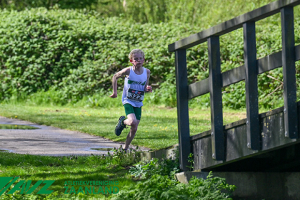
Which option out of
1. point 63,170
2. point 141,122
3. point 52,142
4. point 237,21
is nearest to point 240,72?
point 237,21

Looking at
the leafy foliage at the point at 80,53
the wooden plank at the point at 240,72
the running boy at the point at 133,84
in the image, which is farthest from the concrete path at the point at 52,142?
the leafy foliage at the point at 80,53

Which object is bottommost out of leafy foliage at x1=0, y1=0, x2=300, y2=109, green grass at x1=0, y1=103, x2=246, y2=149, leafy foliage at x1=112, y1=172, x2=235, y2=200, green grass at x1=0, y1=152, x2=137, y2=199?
leafy foliage at x1=112, y1=172, x2=235, y2=200

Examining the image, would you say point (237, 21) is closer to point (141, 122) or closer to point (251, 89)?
point (251, 89)

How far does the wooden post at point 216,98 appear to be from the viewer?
465cm

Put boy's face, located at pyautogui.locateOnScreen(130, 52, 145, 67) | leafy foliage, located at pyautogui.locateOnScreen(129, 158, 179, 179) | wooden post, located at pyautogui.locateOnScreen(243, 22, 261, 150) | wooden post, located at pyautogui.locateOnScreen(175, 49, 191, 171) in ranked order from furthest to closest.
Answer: boy's face, located at pyautogui.locateOnScreen(130, 52, 145, 67), leafy foliage, located at pyautogui.locateOnScreen(129, 158, 179, 179), wooden post, located at pyautogui.locateOnScreen(175, 49, 191, 171), wooden post, located at pyautogui.locateOnScreen(243, 22, 261, 150)

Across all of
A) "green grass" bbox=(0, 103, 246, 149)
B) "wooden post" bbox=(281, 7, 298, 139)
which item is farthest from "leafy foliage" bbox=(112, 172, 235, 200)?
"green grass" bbox=(0, 103, 246, 149)

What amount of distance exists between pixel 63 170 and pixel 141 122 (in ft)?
17.4

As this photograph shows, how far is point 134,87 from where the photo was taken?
20.1ft

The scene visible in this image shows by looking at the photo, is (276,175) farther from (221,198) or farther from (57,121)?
(57,121)

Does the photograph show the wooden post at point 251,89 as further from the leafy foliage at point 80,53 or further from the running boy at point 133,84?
the leafy foliage at point 80,53

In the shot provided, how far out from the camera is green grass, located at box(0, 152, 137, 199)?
473 centimetres

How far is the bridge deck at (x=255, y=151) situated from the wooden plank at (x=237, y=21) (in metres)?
0.87

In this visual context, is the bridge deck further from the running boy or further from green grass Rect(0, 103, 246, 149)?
green grass Rect(0, 103, 246, 149)

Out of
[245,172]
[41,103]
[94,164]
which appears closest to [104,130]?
[94,164]
